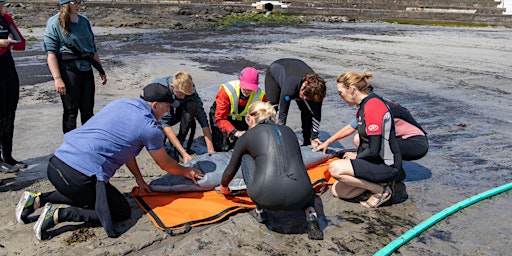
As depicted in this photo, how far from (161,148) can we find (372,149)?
1.66m

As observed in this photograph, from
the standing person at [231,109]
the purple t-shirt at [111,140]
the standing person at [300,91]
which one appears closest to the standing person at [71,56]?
the standing person at [231,109]

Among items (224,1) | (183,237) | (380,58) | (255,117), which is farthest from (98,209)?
(224,1)

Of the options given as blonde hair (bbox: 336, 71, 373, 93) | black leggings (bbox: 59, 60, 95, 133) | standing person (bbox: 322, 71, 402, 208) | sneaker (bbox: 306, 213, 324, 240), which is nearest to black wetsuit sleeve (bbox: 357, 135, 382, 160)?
standing person (bbox: 322, 71, 402, 208)

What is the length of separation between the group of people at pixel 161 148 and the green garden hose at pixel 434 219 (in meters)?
0.44

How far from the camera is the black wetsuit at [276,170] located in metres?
3.43

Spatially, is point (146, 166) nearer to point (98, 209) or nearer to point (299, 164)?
point (98, 209)

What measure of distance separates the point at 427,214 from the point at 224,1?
3936cm

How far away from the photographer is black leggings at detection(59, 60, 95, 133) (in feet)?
16.0

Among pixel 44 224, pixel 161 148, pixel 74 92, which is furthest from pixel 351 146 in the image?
pixel 44 224

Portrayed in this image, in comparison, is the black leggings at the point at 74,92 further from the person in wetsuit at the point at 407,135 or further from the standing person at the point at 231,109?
the person in wetsuit at the point at 407,135

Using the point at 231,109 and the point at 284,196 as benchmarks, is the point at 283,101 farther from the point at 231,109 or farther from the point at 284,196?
the point at 284,196

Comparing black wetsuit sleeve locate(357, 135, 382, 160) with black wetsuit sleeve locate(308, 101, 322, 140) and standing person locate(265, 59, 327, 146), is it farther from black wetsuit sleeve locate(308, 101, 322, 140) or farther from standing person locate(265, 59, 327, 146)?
black wetsuit sleeve locate(308, 101, 322, 140)

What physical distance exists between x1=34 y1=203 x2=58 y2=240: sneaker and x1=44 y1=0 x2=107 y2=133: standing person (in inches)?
66.9

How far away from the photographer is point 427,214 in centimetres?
395
